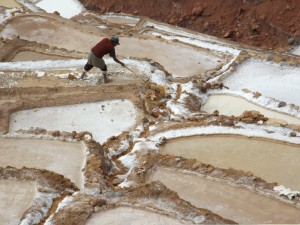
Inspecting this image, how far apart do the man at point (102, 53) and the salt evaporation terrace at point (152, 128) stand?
1.58 feet

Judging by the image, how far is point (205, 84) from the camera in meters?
13.3

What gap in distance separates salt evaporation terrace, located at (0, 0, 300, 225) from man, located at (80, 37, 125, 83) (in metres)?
0.48

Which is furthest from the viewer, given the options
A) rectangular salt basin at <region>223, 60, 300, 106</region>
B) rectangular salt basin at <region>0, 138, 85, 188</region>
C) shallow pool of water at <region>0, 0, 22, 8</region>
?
shallow pool of water at <region>0, 0, 22, 8</region>

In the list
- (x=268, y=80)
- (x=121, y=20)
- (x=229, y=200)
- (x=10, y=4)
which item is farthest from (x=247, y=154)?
(x=10, y=4)

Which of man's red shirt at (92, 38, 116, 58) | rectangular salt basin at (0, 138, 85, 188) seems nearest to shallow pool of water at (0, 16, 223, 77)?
man's red shirt at (92, 38, 116, 58)

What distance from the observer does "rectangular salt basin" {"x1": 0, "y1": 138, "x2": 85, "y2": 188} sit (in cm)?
1001

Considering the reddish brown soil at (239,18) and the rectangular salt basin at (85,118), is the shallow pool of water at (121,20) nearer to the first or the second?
the reddish brown soil at (239,18)

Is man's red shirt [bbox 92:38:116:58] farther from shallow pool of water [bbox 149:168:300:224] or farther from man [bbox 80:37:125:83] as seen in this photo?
shallow pool of water [bbox 149:168:300:224]

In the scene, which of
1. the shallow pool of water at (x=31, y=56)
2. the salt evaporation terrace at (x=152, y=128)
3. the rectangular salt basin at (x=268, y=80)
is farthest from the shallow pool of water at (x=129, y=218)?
the shallow pool of water at (x=31, y=56)

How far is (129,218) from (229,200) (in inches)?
74.7

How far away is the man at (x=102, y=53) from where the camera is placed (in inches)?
502

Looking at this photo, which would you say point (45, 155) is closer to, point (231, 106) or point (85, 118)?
point (85, 118)

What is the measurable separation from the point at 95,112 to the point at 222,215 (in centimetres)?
498

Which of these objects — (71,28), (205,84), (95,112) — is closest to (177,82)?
(205,84)
